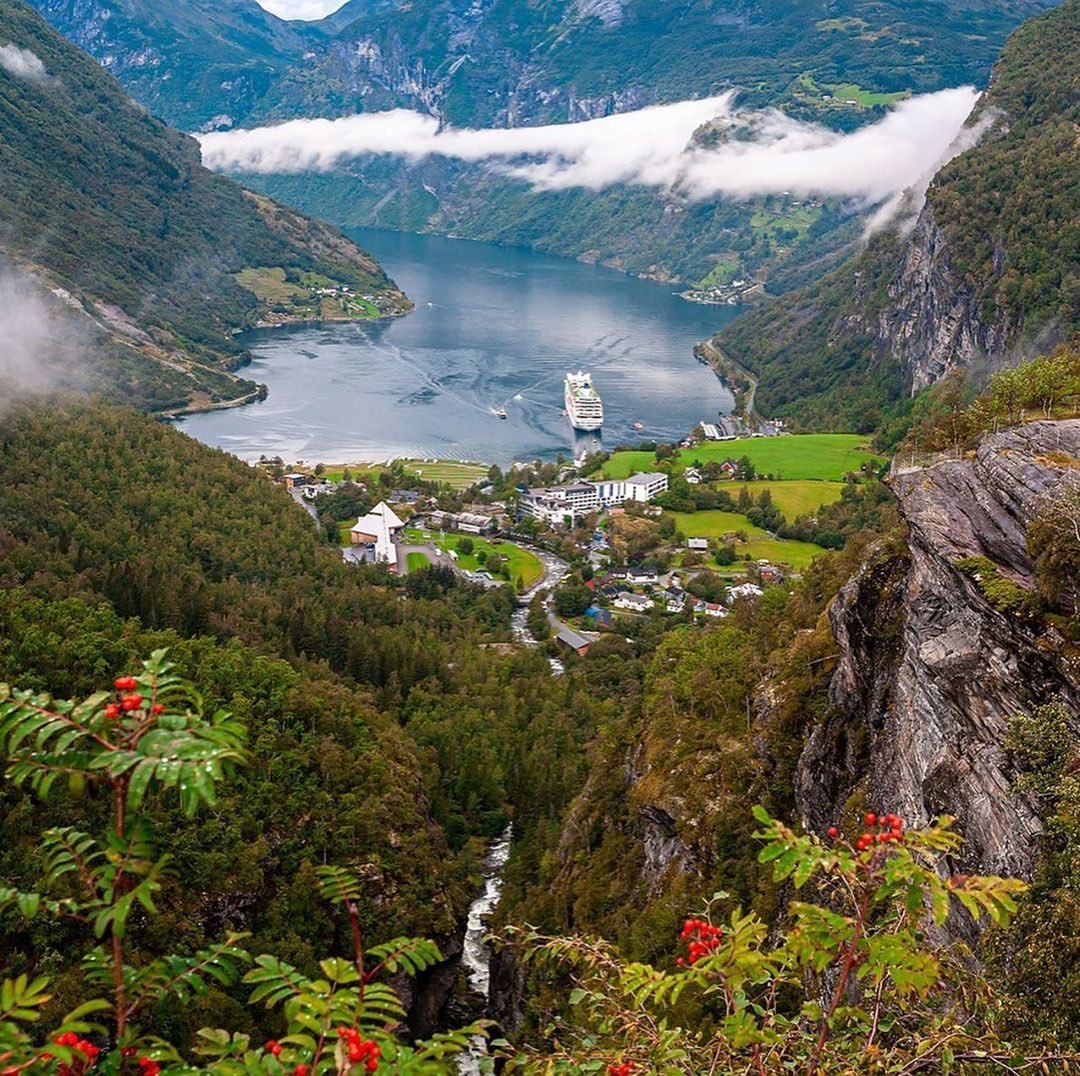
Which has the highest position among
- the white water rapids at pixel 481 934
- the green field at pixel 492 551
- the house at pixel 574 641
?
the green field at pixel 492 551

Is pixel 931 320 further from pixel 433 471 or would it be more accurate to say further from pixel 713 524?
pixel 433 471

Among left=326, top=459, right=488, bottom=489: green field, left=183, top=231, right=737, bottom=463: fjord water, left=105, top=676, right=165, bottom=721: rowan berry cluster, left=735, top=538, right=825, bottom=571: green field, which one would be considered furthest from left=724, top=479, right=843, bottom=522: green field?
left=105, top=676, right=165, bottom=721: rowan berry cluster

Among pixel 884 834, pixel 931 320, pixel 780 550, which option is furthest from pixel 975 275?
pixel 884 834

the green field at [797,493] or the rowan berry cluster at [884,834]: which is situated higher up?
the rowan berry cluster at [884,834]

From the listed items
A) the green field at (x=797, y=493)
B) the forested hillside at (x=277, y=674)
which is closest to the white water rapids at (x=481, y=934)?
the forested hillside at (x=277, y=674)

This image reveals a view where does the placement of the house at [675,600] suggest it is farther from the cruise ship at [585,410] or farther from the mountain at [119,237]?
the mountain at [119,237]

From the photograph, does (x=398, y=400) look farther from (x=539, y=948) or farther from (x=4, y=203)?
(x=539, y=948)
